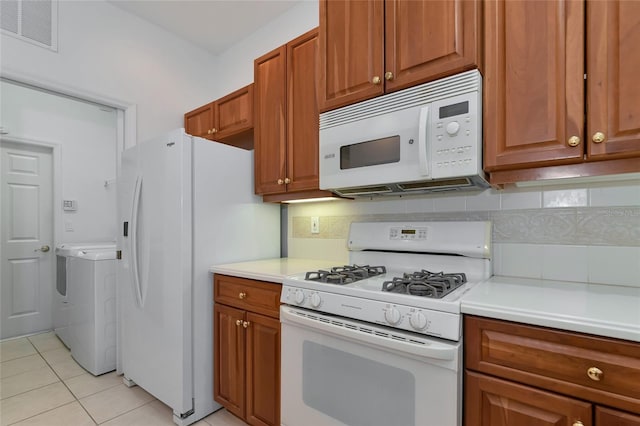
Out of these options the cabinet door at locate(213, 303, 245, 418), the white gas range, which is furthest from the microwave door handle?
the cabinet door at locate(213, 303, 245, 418)

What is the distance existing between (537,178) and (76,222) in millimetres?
4343

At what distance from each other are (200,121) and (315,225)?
1.53 m

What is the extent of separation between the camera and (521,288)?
1.24 m

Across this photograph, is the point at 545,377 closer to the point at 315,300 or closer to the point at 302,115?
the point at 315,300

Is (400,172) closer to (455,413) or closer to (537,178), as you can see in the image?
(537,178)

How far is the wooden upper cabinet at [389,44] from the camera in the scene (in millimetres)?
1284

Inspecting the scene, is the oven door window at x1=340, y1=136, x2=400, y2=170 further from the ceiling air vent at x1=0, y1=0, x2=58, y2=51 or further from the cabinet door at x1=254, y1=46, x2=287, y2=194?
the ceiling air vent at x1=0, y1=0, x2=58, y2=51

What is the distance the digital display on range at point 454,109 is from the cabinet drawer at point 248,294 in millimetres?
1091

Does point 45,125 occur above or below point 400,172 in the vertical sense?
above

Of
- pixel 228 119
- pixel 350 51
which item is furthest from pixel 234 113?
pixel 350 51

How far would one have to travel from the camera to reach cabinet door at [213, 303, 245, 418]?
1.75m

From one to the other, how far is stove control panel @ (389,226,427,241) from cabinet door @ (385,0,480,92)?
721 mm

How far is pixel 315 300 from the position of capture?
53.4 inches

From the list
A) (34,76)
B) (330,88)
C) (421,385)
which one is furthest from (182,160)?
(421,385)
